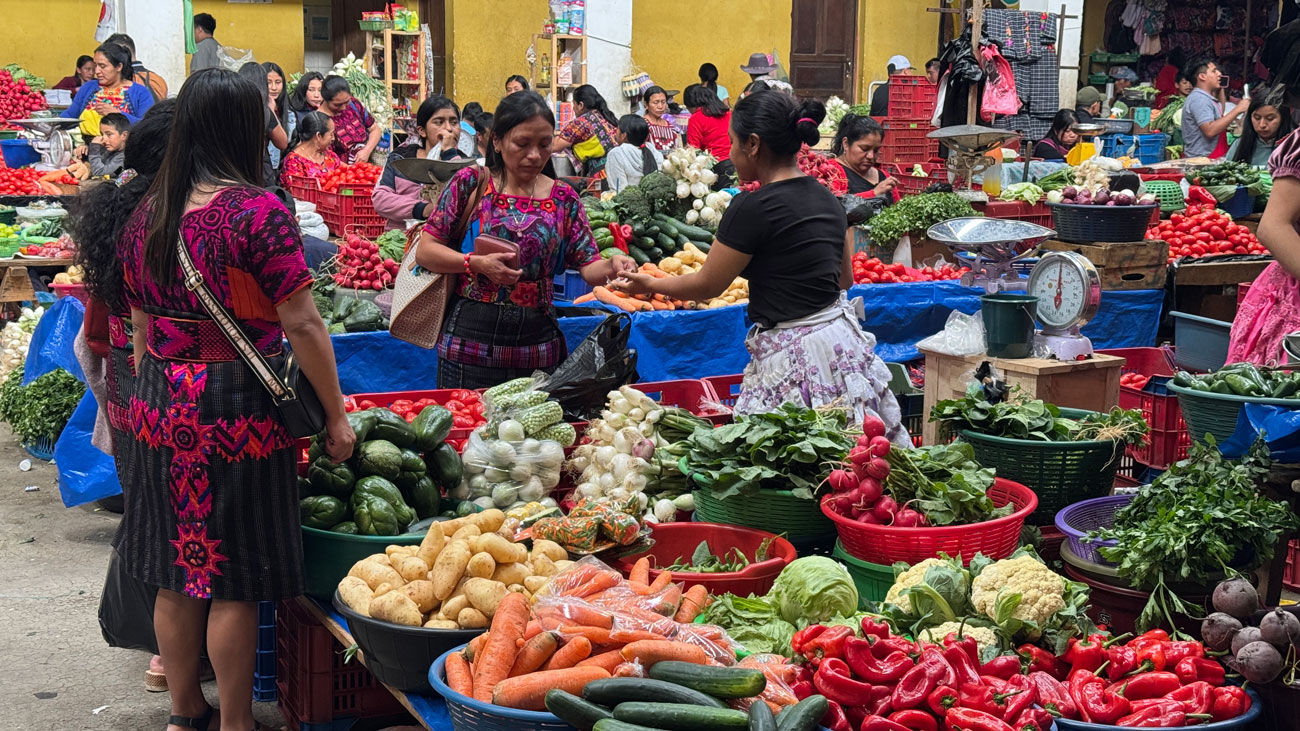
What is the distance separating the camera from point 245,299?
335cm

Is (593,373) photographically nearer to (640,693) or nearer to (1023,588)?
(1023,588)

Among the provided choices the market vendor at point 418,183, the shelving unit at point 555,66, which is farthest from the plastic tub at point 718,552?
the shelving unit at point 555,66

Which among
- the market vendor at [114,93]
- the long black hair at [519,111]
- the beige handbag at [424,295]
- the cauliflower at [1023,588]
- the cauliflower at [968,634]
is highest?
the market vendor at [114,93]

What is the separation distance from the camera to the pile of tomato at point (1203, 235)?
26.3 ft

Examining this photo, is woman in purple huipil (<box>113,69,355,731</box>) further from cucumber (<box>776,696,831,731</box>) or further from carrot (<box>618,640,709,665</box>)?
cucumber (<box>776,696,831,731</box>)

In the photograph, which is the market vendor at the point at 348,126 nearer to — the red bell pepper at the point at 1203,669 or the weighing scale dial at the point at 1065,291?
the weighing scale dial at the point at 1065,291

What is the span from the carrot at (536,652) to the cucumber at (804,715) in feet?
1.65

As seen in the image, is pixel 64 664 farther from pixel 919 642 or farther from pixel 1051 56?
pixel 1051 56

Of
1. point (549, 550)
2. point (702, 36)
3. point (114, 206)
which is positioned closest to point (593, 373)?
point (549, 550)

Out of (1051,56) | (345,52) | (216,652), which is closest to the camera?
(216,652)

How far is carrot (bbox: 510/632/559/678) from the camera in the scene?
2703 millimetres

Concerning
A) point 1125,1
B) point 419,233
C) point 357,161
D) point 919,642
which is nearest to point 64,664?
point 419,233

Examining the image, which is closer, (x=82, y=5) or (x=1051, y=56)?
(x=1051, y=56)

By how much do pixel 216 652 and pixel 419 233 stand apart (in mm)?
1903
